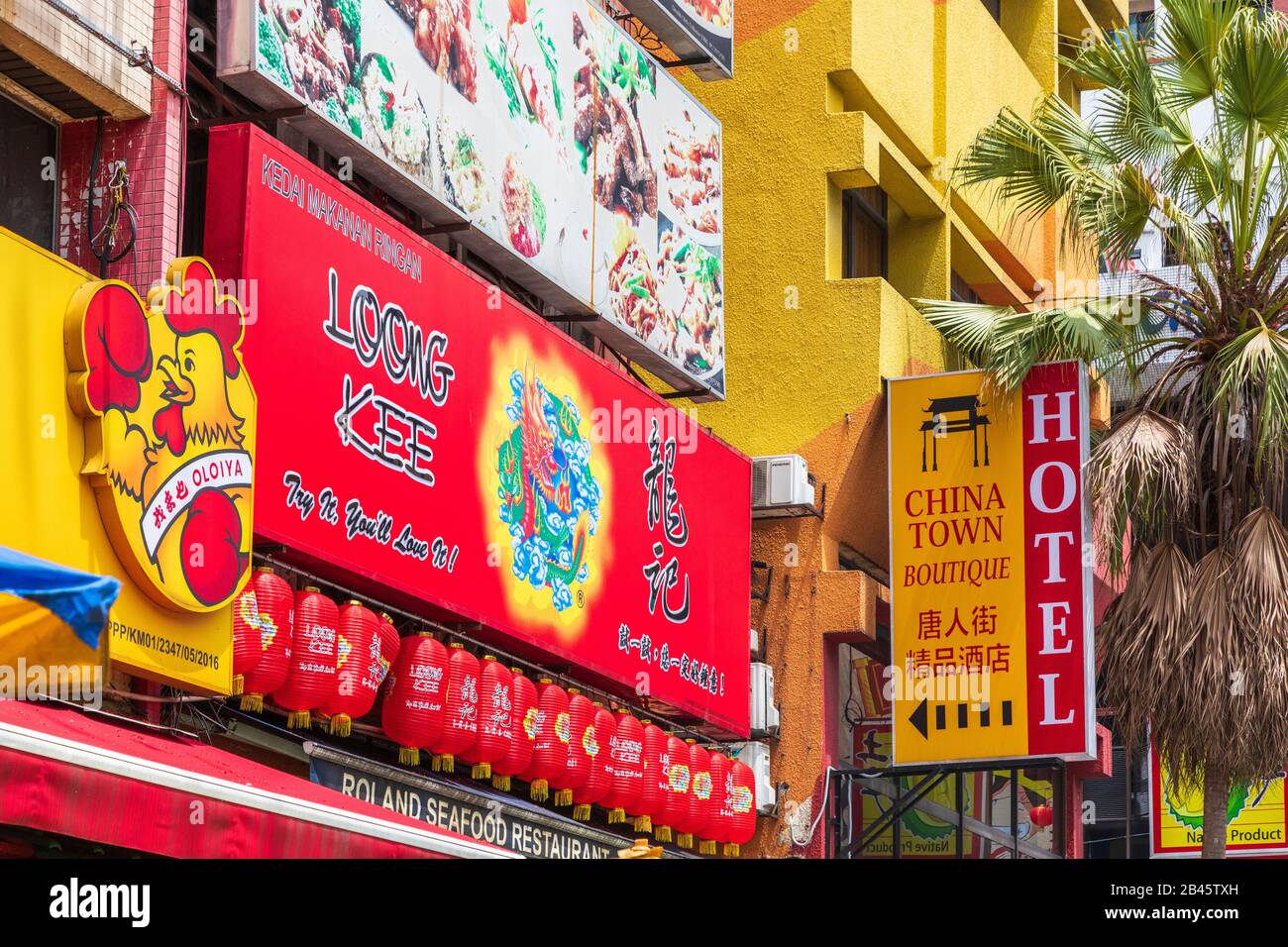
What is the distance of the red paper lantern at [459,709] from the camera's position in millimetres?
14664

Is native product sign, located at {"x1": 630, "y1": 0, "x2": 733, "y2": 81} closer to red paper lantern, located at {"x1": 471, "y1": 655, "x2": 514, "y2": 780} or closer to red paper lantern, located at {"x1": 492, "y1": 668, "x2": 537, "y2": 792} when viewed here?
red paper lantern, located at {"x1": 492, "y1": 668, "x2": 537, "y2": 792}

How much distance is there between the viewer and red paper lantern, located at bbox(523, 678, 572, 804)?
16.0 metres

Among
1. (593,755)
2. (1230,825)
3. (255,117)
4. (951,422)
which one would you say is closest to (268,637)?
(255,117)

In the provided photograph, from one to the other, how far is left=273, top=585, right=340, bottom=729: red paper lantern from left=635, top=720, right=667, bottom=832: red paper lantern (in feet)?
16.7

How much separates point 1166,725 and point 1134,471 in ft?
6.92

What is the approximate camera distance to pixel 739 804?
19594mm

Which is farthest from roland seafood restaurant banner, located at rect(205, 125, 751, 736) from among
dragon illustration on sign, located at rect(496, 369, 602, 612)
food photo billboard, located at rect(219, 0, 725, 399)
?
food photo billboard, located at rect(219, 0, 725, 399)

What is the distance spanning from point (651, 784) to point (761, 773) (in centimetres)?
295

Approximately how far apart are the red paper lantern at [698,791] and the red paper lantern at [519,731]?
10.1 ft

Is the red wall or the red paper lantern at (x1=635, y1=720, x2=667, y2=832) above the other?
the red wall

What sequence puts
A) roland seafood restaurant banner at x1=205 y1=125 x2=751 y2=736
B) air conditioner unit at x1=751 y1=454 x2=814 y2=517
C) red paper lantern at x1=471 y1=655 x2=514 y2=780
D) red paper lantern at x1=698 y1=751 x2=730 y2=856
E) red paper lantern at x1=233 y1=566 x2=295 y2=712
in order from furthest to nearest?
air conditioner unit at x1=751 y1=454 x2=814 y2=517
red paper lantern at x1=698 y1=751 x2=730 y2=856
red paper lantern at x1=471 y1=655 x2=514 y2=780
roland seafood restaurant banner at x1=205 y1=125 x2=751 y2=736
red paper lantern at x1=233 y1=566 x2=295 y2=712

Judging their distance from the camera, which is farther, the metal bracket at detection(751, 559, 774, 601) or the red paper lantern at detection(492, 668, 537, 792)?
the metal bracket at detection(751, 559, 774, 601)

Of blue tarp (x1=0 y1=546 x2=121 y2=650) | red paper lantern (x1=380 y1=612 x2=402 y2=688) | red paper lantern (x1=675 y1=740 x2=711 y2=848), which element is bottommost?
red paper lantern (x1=675 y1=740 x2=711 y2=848)
